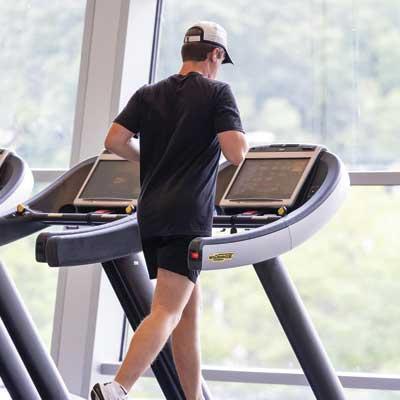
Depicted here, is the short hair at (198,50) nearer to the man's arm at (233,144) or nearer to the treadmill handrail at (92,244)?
the man's arm at (233,144)

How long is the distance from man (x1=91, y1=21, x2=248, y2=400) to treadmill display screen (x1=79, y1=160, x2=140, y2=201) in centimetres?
84

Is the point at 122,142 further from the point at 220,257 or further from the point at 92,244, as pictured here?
the point at 220,257

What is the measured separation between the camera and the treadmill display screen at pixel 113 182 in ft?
13.7

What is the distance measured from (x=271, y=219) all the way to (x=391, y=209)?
1.52m

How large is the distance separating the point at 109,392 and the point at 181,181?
734mm

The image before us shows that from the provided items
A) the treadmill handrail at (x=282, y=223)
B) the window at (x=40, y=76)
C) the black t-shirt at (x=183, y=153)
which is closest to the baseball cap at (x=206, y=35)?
the black t-shirt at (x=183, y=153)

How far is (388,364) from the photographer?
4.80m

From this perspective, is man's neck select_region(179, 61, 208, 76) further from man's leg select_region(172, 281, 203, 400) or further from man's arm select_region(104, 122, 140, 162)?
man's leg select_region(172, 281, 203, 400)

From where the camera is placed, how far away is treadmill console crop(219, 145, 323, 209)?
12.2 feet

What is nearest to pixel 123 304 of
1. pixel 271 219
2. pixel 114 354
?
pixel 271 219

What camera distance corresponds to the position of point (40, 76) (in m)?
5.83

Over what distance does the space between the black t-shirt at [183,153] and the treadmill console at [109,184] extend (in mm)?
856

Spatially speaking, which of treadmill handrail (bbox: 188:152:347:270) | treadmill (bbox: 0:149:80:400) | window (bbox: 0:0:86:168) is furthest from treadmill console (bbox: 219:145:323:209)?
window (bbox: 0:0:86:168)

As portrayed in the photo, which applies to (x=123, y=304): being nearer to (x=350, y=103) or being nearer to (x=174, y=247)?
(x=174, y=247)
